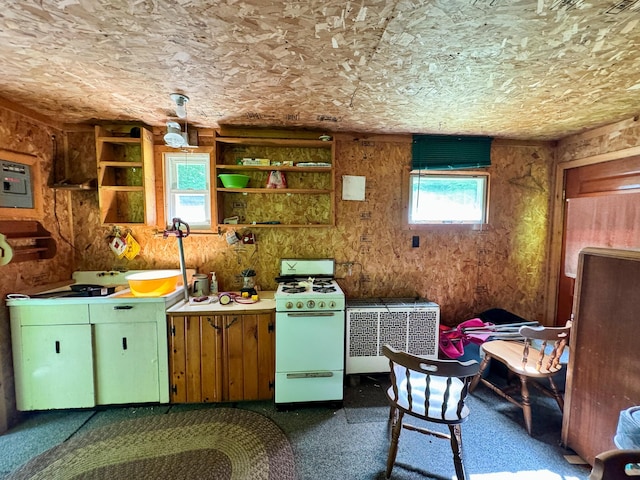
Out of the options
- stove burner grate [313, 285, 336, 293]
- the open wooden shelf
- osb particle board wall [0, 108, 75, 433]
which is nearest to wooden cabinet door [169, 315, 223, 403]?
stove burner grate [313, 285, 336, 293]

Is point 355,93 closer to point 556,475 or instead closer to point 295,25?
point 295,25

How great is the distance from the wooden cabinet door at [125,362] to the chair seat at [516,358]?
2698 mm

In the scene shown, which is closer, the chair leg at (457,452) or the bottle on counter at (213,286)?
the chair leg at (457,452)

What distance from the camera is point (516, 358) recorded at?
200cm

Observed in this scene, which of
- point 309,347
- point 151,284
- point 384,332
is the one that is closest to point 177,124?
point 151,284

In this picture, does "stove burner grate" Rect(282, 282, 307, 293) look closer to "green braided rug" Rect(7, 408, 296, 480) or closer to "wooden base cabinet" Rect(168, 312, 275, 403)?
"wooden base cabinet" Rect(168, 312, 275, 403)

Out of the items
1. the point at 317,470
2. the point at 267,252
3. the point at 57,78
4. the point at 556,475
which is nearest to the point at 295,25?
the point at 57,78

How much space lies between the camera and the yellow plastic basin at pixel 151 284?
2119mm

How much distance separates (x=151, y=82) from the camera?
5.37 feet

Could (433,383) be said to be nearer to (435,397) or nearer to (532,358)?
(435,397)

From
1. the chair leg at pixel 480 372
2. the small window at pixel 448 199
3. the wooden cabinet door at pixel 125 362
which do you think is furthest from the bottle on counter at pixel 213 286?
the chair leg at pixel 480 372

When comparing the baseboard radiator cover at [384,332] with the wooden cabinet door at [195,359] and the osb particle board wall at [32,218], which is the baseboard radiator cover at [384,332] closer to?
the wooden cabinet door at [195,359]

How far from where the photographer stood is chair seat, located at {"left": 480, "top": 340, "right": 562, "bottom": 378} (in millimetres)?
1847

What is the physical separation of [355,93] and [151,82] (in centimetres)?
131
